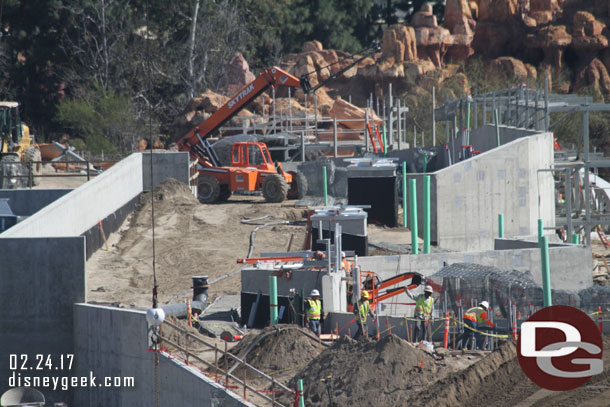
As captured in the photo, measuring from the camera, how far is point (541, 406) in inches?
601

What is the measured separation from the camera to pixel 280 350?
739 inches

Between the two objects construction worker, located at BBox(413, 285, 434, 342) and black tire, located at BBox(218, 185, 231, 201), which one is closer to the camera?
construction worker, located at BBox(413, 285, 434, 342)

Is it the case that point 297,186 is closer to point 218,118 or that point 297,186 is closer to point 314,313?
point 218,118

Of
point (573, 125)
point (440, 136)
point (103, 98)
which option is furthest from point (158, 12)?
point (573, 125)

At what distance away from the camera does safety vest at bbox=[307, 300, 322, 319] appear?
66.5 ft

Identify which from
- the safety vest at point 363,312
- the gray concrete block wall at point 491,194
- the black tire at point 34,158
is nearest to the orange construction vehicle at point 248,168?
the black tire at point 34,158

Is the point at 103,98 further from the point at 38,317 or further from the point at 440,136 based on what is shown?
the point at 38,317

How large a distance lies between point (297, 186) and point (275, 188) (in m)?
2.24

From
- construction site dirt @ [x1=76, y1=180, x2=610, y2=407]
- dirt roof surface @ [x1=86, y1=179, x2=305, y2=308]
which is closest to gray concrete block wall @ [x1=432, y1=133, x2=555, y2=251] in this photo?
dirt roof surface @ [x1=86, y1=179, x2=305, y2=308]

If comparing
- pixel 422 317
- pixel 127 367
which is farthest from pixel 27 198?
pixel 422 317

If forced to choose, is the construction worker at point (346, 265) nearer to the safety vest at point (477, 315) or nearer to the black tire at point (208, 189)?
the safety vest at point (477, 315)

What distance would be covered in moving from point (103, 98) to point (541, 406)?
50942 millimetres

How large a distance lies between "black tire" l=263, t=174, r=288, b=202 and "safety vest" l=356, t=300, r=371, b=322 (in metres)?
17.3

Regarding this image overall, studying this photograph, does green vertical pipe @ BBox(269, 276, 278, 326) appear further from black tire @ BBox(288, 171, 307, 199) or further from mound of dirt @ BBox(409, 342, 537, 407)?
black tire @ BBox(288, 171, 307, 199)
